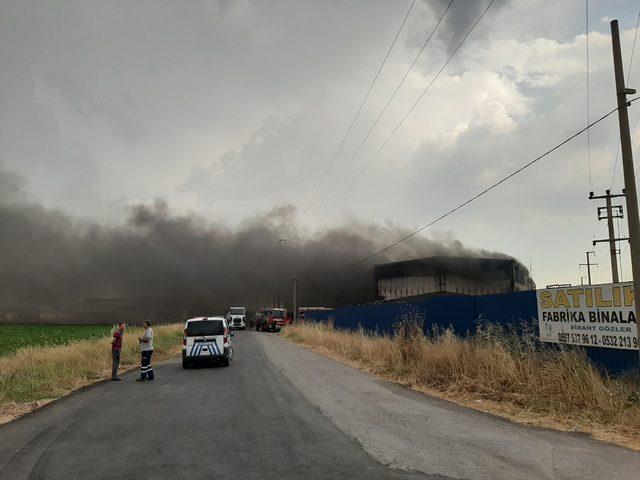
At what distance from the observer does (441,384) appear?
12984mm

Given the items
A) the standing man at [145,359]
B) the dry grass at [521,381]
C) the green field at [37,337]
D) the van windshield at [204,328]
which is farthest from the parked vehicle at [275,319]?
the standing man at [145,359]

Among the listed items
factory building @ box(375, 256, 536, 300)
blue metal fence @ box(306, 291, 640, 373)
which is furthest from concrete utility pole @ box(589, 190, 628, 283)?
factory building @ box(375, 256, 536, 300)

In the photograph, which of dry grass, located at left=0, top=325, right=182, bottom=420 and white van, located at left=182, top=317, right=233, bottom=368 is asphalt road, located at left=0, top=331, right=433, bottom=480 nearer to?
dry grass, located at left=0, top=325, right=182, bottom=420

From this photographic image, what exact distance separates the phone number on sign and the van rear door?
486 inches

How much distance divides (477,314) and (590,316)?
529 centimetres

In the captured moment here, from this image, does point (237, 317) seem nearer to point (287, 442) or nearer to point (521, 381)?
point (521, 381)

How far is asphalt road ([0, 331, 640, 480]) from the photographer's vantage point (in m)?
5.71

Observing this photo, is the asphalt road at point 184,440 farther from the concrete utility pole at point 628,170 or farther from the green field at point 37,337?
the green field at point 37,337

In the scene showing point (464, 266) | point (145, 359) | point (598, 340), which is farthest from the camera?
point (464, 266)

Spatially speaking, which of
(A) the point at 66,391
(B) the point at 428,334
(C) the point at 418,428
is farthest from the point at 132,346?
(C) the point at 418,428

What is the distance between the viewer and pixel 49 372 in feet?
47.5

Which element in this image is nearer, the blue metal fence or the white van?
the blue metal fence

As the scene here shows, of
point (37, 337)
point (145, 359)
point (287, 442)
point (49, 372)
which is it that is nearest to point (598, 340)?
point (287, 442)

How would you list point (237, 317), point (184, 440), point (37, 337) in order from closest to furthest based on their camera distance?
point (184, 440) < point (37, 337) < point (237, 317)
